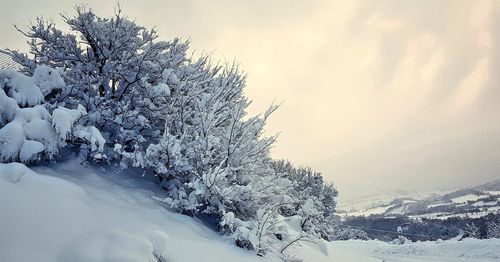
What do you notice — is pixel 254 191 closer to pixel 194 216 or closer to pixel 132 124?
pixel 194 216

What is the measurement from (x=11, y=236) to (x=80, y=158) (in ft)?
9.37

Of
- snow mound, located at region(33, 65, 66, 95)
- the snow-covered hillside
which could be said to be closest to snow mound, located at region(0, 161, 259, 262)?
the snow-covered hillside

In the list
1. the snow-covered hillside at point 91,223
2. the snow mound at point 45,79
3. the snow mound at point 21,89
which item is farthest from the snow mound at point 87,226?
the snow mound at point 45,79

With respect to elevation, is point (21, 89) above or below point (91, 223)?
above

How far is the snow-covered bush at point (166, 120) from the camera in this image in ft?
18.6

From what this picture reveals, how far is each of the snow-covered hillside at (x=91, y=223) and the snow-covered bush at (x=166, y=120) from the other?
42cm

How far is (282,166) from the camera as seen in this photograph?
2744cm

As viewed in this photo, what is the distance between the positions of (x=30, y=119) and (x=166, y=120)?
1.85 m

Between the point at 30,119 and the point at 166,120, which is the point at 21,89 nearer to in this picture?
the point at 30,119

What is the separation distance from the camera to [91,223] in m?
3.85

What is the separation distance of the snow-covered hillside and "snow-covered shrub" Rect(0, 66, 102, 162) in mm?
465

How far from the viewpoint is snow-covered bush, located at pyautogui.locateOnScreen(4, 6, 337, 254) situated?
5.66m

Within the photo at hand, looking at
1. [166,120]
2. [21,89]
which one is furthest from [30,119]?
[166,120]

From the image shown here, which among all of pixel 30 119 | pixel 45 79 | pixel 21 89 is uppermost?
pixel 45 79
